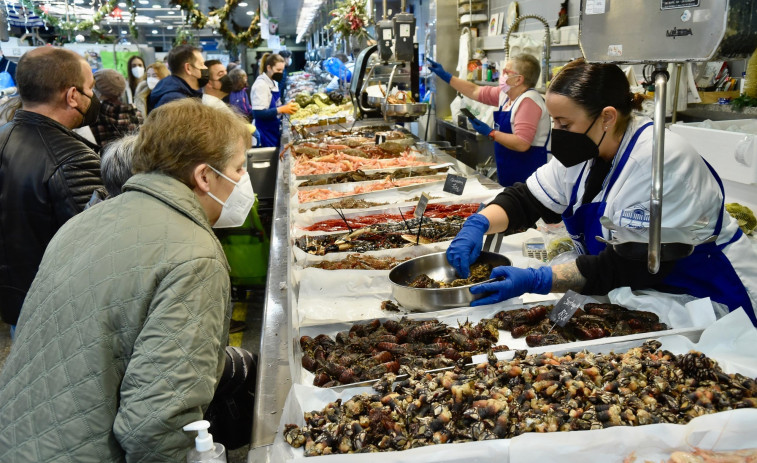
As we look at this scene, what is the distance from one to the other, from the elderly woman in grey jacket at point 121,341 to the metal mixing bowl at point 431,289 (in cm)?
92

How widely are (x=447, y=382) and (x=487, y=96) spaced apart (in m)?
5.36

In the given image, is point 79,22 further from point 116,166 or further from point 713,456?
point 713,456

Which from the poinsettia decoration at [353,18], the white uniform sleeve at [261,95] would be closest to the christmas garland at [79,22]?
the white uniform sleeve at [261,95]

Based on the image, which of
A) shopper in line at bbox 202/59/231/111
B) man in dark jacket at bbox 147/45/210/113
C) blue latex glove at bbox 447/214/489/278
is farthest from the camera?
shopper in line at bbox 202/59/231/111

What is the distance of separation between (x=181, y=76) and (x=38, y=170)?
3.49m

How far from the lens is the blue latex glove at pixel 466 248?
2.78 meters

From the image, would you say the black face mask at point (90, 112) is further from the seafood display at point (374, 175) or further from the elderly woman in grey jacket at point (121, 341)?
the elderly woman in grey jacket at point (121, 341)

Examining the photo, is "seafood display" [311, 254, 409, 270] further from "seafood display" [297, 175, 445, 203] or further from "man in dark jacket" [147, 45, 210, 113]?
"man in dark jacket" [147, 45, 210, 113]

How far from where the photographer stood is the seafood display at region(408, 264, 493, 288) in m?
2.64

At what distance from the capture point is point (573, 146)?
2.53m

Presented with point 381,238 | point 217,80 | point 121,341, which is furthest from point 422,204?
point 217,80

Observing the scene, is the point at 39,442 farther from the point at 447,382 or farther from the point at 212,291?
the point at 447,382

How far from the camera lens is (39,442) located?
5.22ft

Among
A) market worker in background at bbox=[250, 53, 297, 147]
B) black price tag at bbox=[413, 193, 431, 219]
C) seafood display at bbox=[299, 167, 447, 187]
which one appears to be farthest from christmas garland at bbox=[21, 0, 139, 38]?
black price tag at bbox=[413, 193, 431, 219]
